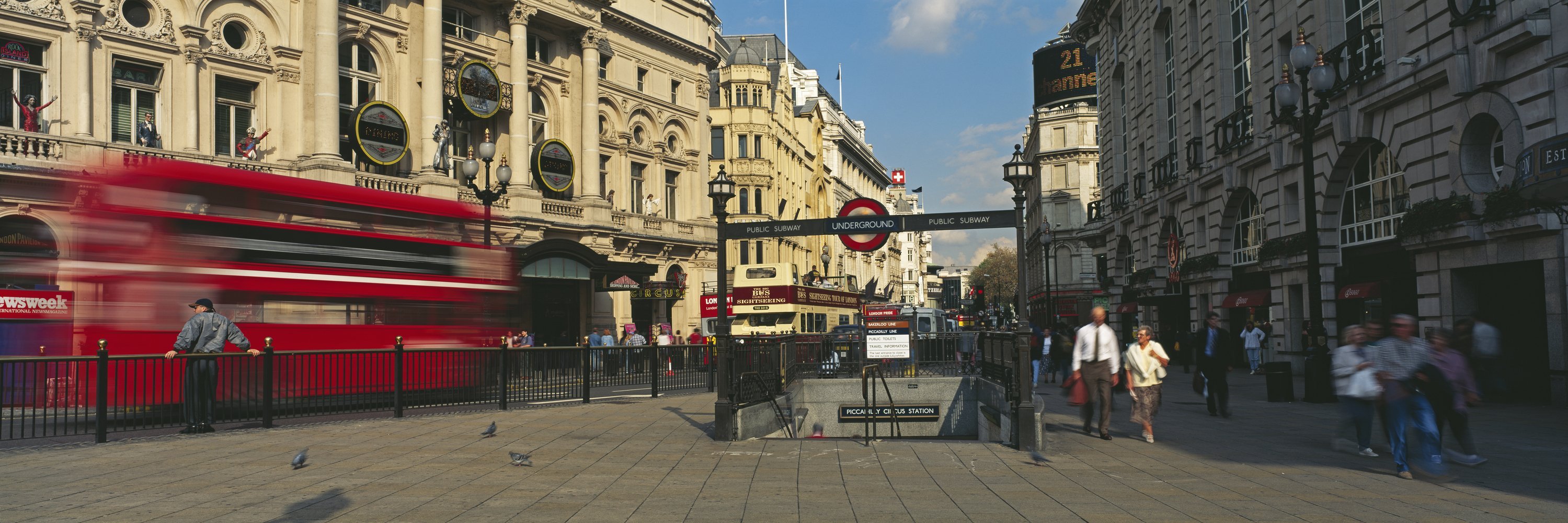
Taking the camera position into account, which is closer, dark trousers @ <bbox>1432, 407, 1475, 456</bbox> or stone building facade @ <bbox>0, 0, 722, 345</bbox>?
dark trousers @ <bbox>1432, 407, 1475, 456</bbox>

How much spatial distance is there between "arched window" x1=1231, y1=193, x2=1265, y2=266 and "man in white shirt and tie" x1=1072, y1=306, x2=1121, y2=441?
19557mm

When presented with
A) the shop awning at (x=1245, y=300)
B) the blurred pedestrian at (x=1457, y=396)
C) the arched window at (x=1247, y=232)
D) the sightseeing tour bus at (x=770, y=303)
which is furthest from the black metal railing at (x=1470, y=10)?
the sightseeing tour bus at (x=770, y=303)

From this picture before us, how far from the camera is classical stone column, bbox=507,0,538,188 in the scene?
39.0 meters

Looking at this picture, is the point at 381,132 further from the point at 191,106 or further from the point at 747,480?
the point at 747,480

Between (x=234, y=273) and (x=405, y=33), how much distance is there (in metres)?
22.0

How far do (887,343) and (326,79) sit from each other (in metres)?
22.0

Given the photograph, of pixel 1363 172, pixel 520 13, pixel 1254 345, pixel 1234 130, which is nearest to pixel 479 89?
pixel 520 13

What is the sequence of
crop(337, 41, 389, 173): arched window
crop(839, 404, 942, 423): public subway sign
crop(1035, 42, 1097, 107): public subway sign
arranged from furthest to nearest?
crop(1035, 42, 1097, 107): public subway sign → crop(337, 41, 389, 173): arched window → crop(839, 404, 942, 423): public subway sign

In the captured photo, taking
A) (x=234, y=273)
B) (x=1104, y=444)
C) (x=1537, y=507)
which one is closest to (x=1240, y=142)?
(x=1104, y=444)

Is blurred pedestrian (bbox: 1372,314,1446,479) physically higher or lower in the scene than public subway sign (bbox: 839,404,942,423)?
higher

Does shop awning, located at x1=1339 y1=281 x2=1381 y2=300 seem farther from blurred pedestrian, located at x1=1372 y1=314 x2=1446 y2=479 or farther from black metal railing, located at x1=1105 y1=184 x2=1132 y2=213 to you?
black metal railing, located at x1=1105 y1=184 x2=1132 y2=213

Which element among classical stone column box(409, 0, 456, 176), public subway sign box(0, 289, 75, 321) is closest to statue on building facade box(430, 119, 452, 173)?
classical stone column box(409, 0, 456, 176)

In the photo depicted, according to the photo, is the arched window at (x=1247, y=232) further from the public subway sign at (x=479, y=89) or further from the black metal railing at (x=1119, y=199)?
the public subway sign at (x=479, y=89)

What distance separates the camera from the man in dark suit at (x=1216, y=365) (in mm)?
15789
